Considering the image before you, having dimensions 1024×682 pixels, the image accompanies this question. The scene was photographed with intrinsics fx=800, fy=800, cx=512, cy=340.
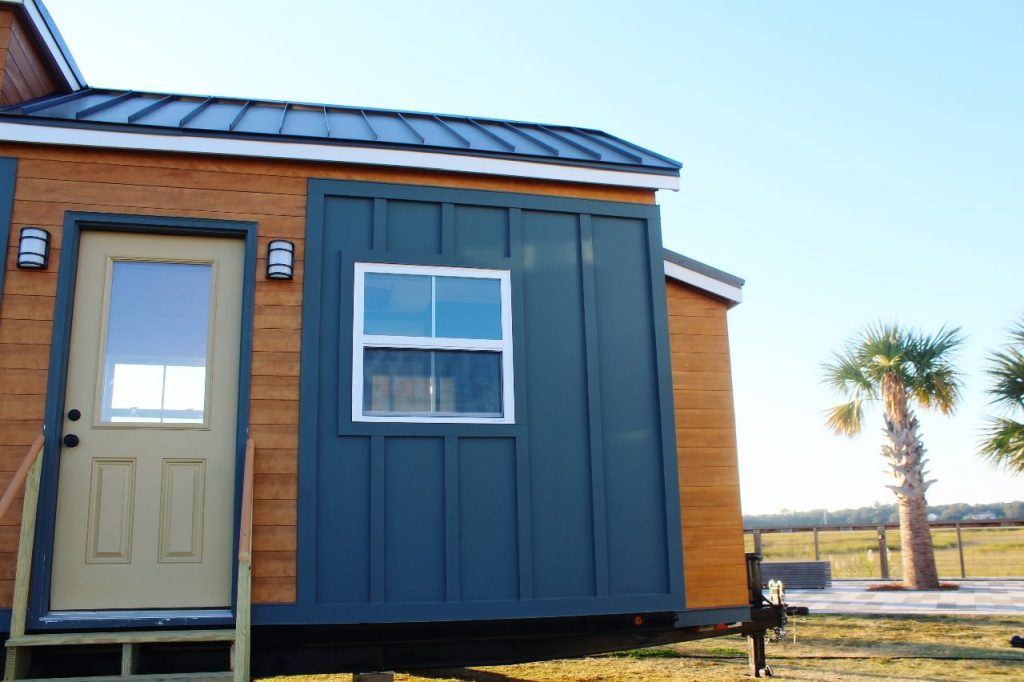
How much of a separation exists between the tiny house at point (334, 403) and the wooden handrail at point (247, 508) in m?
0.04

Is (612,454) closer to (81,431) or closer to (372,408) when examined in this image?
(372,408)

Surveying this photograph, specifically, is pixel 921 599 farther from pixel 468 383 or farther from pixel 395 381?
pixel 395 381

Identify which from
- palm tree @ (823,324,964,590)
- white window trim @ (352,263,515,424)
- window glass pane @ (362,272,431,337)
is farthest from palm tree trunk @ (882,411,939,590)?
window glass pane @ (362,272,431,337)

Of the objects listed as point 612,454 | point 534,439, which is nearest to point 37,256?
point 534,439

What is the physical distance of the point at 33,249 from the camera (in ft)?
13.1

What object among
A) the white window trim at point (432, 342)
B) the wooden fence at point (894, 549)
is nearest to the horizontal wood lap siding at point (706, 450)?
the white window trim at point (432, 342)

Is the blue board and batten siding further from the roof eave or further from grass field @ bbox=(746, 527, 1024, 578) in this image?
grass field @ bbox=(746, 527, 1024, 578)

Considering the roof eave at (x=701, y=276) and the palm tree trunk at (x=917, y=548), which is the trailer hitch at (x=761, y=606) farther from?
the palm tree trunk at (x=917, y=548)

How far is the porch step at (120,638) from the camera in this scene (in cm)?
341

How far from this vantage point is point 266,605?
12.8 feet

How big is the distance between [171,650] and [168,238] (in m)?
2.09

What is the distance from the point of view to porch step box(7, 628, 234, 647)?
3.41m

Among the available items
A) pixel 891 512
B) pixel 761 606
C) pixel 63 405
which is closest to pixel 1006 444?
pixel 761 606

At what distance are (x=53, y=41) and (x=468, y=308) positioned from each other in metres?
3.18
